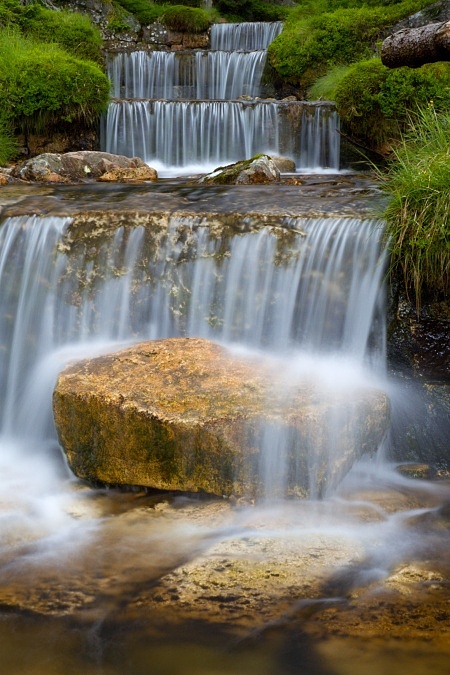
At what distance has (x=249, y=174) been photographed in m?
8.01

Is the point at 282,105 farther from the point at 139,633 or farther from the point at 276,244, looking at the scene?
the point at 139,633

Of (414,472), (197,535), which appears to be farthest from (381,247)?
(197,535)

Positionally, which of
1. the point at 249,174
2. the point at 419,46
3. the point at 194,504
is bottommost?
the point at 194,504

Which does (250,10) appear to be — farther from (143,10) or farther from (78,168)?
(78,168)

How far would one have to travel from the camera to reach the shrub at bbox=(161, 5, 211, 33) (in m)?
15.9

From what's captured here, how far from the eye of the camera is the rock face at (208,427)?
399 cm

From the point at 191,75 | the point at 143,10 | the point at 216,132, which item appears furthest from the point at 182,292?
the point at 143,10

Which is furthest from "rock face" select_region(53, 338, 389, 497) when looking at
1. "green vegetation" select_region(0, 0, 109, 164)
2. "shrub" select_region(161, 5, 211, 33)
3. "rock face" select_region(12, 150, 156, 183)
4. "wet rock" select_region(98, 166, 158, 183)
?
"shrub" select_region(161, 5, 211, 33)

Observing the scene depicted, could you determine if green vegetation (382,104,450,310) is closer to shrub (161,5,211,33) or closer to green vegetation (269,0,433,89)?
green vegetation (269,0,433,89)

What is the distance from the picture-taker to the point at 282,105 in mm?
10578

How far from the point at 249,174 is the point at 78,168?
2.58 meters

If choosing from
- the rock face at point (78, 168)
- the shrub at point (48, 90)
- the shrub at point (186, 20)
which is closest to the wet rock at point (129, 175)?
the rock face at point (78, 168)

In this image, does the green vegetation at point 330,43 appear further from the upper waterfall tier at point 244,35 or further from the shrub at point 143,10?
the shrub at point 143,10

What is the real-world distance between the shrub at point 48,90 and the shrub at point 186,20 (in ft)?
19.0
